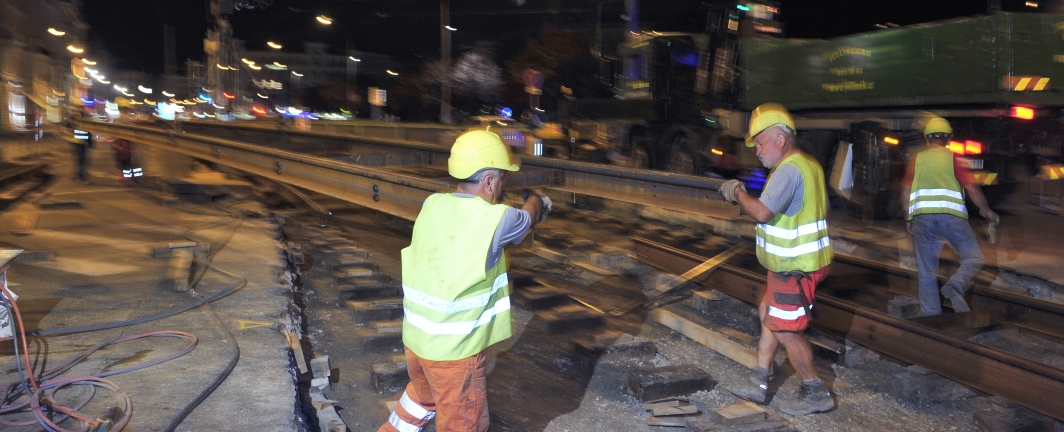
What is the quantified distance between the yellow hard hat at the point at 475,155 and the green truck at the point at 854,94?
20.9ft

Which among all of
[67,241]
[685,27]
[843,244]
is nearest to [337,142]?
[67,241]

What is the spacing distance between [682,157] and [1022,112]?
6098 mm

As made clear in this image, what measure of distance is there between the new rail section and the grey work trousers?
0.29 metres

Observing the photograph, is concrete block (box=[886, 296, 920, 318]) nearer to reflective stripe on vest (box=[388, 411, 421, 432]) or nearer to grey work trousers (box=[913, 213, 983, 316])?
grey work trousers (box=[913, 213, 983, 316])

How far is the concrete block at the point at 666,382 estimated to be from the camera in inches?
195

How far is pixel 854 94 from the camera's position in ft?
41.6

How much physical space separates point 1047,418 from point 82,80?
60456 millimetres

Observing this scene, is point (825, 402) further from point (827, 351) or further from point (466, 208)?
point (466, 208)

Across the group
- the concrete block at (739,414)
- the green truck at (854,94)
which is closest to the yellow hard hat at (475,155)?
the concrete block at (739,414)

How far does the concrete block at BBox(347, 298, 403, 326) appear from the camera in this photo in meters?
6.58

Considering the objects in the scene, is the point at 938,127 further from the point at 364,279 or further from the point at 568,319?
the point at 364,279

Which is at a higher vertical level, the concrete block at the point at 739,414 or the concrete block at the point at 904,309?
the concrete block at the point at 904,309

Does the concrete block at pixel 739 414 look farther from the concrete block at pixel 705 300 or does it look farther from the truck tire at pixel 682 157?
the truck tire at pixel 682 157

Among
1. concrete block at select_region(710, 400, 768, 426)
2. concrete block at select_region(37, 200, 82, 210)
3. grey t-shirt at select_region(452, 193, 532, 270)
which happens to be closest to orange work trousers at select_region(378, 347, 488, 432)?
grey t-shirt at select_region(452, 193, 532, 270)
